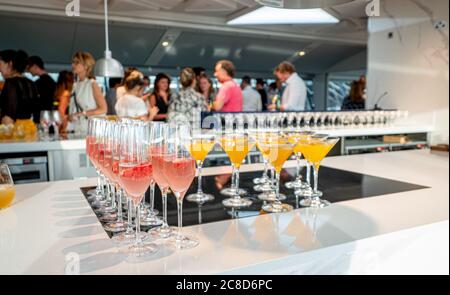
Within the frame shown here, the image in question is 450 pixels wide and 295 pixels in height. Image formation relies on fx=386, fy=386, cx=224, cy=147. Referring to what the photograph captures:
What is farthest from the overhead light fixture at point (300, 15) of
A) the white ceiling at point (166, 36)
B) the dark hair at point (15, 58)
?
the white ceiling at point (166, 36)

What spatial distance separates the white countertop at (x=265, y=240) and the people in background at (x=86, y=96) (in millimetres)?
1922

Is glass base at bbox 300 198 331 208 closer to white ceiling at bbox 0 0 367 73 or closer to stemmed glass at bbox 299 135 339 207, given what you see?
stemmed glass at bbox 299 135 339 207

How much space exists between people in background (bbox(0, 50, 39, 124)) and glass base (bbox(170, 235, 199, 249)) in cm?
247

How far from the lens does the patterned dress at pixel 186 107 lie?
11.9 feet

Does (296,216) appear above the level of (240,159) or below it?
below

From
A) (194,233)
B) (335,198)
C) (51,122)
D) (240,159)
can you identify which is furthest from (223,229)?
(51,122)

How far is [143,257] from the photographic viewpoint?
0.80 meters

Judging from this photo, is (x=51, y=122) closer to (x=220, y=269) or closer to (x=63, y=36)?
(x=220, y=269)

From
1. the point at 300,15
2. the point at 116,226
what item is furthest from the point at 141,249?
the point at 300,15

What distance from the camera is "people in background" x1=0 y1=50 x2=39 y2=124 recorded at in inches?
112

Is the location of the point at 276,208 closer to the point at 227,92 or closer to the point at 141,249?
the point at 141,249

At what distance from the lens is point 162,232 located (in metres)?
0.92

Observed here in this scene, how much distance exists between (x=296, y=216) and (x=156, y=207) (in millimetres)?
428

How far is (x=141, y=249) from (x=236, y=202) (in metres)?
0.45
